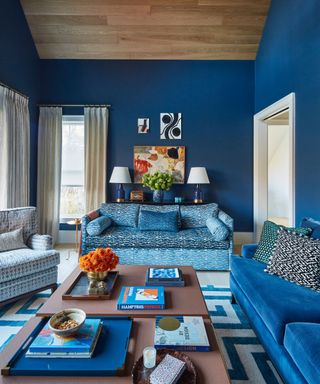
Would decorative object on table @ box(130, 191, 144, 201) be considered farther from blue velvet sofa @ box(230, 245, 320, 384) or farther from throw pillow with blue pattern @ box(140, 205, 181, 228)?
blue velvet sofa @ box(230, 245, 320, 384)

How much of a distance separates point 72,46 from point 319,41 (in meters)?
3.79

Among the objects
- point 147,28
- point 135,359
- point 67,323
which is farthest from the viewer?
point 147,28

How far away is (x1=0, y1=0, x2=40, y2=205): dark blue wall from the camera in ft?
11.6

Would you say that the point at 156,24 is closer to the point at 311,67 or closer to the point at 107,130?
the point at 107,130

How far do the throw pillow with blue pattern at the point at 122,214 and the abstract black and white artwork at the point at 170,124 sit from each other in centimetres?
159

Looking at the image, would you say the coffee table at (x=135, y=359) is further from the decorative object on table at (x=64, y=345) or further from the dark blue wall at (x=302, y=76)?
the dark blue wall at (x=302, y=76)

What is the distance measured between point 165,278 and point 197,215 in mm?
2064

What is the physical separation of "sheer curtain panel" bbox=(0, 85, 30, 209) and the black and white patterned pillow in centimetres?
349

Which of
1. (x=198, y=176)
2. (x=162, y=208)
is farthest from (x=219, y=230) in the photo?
(x=198, y=176)

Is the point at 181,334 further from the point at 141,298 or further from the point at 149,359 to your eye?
the point at 141,298

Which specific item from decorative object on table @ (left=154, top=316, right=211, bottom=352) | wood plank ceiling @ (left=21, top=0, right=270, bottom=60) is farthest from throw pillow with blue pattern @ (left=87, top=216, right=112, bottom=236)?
wood plank ceiling @ (left=21, top=0, right=270, bottom=60)

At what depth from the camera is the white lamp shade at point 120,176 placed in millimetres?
4246

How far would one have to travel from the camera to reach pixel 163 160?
4578mm

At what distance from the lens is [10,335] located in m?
1.91
